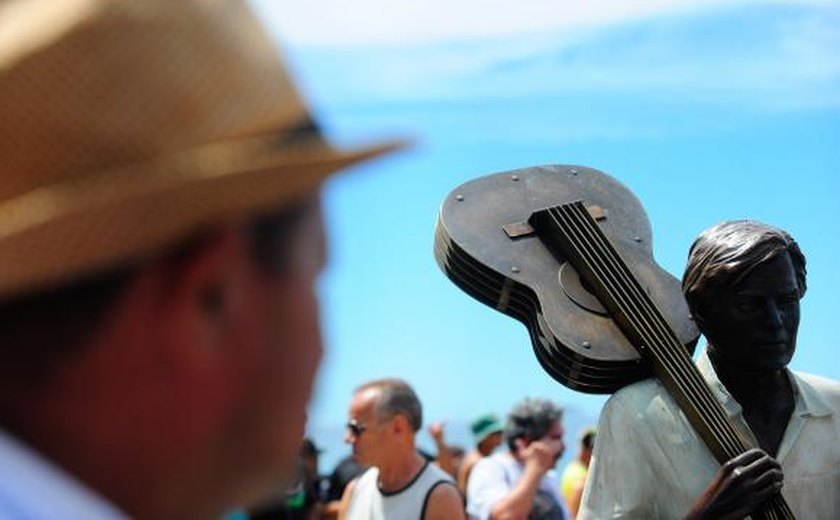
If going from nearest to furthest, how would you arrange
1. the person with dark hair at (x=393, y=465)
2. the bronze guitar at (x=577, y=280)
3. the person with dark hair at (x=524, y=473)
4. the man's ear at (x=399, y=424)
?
the bronze guitar at (x=577, y=280) → the person with dark hair at (x=393, y=465) → the man's ear at (x=399, y=424) → the person with dark hair at (x=524, y=473)

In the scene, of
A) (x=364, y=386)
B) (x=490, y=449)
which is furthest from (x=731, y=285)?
(x=490, y=449)

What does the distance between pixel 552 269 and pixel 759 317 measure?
50cm

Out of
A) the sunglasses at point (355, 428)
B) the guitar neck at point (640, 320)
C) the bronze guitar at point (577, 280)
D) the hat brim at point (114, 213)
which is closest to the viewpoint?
the hat brim at point (114, 213)

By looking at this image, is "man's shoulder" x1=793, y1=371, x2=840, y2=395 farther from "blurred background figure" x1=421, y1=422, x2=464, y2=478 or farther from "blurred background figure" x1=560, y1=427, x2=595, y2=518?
"blurred background figure" x1=421, y1=422, x2=464, y2=478

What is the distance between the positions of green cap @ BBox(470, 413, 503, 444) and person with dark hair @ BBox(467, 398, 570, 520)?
1.05m

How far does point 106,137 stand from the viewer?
3.25ft

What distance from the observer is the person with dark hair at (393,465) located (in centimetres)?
518

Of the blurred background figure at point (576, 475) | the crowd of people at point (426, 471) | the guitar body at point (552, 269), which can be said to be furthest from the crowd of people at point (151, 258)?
the blurred background figure at point (576, 475)

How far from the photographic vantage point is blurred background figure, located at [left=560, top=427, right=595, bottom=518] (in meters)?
7.46

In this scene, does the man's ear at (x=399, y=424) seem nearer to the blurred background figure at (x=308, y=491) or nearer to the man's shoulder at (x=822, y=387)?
the blurred background figure at (x=308, y=491)

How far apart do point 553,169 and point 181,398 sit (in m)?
2.82

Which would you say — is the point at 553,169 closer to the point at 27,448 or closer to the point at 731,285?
the point at 731,285

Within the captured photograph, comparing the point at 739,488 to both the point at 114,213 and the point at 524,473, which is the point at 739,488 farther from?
the point at 524,473

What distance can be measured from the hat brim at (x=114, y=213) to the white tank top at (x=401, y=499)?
4.23 m
